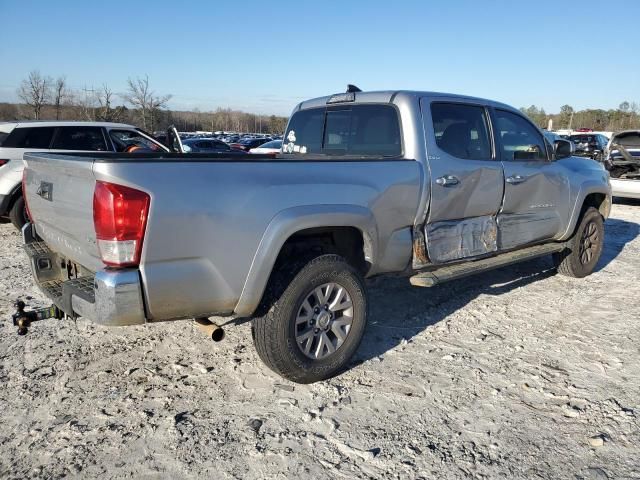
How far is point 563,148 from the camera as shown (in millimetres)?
5172

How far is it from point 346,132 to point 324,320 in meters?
1.88

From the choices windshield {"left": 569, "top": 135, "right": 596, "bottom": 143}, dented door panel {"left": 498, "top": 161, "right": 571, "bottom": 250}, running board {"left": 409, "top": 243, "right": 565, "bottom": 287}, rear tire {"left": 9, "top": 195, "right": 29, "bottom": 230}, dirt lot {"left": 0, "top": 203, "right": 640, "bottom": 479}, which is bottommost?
dirt lot {"left": 0, "top": 203, "right": 640, "bottom": 479}

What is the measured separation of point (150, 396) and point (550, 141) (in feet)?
15.3

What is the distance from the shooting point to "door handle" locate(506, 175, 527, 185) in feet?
14.9

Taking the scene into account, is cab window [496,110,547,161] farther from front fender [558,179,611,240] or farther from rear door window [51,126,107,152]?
rear door window [51,126,107,152]

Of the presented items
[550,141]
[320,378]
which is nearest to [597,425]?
[320,378]

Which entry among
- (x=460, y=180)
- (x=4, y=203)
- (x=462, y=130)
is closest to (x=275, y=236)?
(x=460, y=180)

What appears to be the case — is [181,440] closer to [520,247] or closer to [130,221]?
[130,221]

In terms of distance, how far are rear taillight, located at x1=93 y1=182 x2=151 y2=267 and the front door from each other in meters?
3.26

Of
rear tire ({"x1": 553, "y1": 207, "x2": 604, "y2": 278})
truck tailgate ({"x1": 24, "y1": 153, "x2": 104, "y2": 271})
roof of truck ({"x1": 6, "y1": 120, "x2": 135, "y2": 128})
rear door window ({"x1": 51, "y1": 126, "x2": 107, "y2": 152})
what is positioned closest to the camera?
truck tailgate ({"x1": 24, "y1": 153, "x2": 104, "y2": 271})

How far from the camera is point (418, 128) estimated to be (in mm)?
3846

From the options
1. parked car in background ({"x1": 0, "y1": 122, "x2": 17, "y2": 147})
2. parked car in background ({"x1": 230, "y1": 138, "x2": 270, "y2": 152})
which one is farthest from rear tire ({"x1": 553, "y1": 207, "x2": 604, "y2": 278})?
parked car in background ({"x1": 230, "y1": 138, "x2": 270, "y2": 152})

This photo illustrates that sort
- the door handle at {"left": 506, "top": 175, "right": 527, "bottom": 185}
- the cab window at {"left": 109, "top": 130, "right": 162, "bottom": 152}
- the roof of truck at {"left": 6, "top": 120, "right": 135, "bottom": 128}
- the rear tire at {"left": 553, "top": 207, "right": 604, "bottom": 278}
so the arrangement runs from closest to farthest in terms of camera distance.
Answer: the door handle at {"left": 506, "top": 175, "right": 527, "bottom": 185}
the rear tire at {"left": 553, "top": 207, "right": 604, "bottom": 278}
the roof of truck at {"left": 6, "top": 120, "right": 135, "bottom": 128}
the cab window at {"left": 109, "top": 130, "right": 162, "bottom": 152}

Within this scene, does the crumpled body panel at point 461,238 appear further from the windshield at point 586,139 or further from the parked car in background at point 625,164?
the windshield at point 586,139
